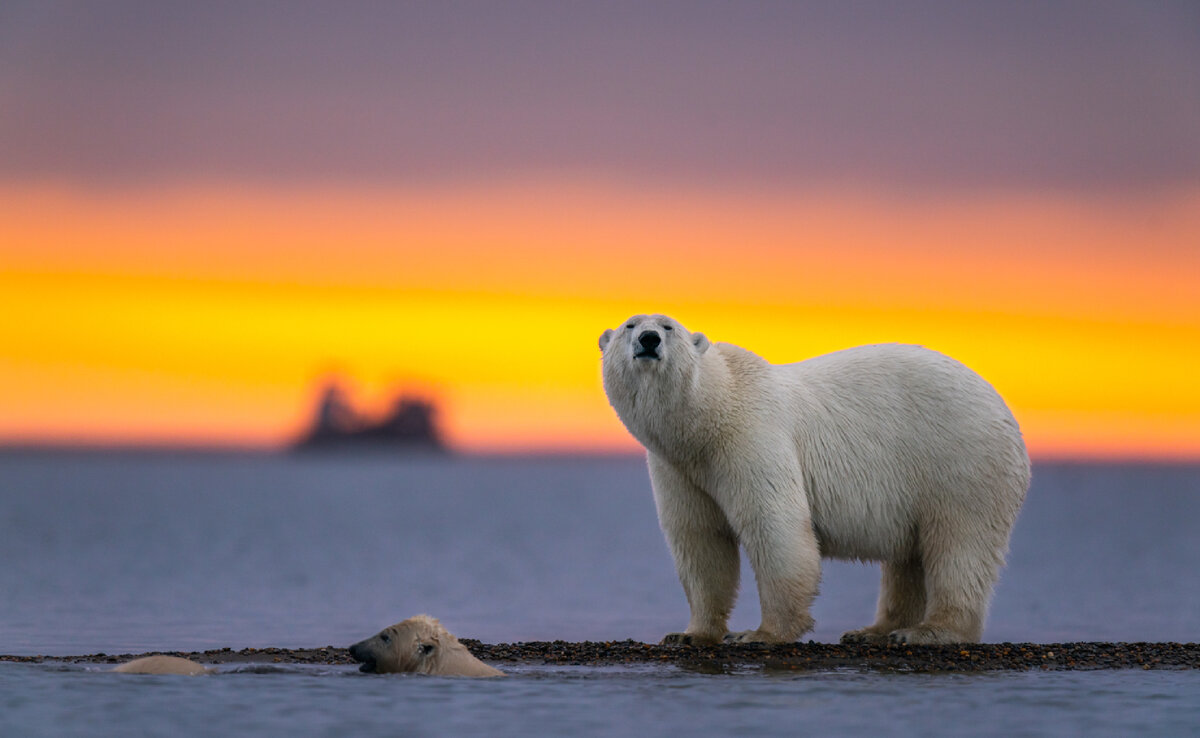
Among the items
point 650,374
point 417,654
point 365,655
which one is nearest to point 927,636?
point 650,374

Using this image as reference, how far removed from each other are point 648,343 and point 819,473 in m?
2.41

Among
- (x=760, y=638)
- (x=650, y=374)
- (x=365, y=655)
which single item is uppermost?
(x=650, y=374)

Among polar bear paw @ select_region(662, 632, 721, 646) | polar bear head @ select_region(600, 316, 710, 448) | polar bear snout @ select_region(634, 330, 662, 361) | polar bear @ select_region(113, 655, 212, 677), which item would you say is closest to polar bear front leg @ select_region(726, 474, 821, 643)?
polar bear paw @ select_region(662, 632, 721, 646)

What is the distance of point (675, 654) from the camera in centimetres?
1405

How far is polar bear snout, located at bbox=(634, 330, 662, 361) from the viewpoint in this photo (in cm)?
1370

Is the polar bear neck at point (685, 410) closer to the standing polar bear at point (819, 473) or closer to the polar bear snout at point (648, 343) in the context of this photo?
the standing polar bear at point (819, 473)

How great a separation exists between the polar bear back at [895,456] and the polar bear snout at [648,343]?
5.85 ft

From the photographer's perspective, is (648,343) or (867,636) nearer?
(648,343)

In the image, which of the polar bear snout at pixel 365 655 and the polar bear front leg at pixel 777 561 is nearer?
the polar bear snout at pixel 365 655

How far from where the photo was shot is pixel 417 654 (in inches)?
529

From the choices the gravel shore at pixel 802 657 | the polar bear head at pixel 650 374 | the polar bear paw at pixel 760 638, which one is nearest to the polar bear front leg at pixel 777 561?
the polar bear paw at pixel 760 638

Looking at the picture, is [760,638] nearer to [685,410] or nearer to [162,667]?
[685,410]

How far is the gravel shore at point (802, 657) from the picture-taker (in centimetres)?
1350

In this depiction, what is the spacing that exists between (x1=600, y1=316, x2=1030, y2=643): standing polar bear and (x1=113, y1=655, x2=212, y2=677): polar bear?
429 cm
